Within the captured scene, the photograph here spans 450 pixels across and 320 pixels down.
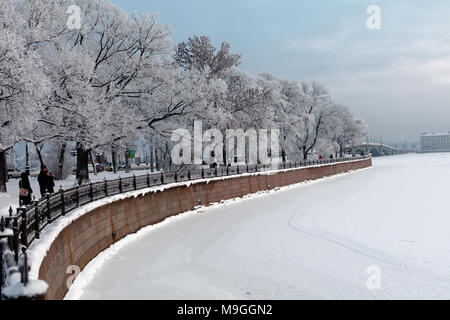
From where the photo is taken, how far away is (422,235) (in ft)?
61.1

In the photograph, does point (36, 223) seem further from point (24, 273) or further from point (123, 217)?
point (123, 217)

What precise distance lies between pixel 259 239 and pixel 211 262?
3.96 m

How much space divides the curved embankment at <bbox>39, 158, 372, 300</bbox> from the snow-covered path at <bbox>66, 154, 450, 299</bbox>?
47 cm

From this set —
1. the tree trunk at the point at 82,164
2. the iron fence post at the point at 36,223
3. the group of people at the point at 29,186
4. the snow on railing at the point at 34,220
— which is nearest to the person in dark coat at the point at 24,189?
the group of people at the point at 29,186

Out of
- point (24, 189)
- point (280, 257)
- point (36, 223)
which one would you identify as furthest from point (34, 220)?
point (280, 257)

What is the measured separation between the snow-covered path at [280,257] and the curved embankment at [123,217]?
470mm

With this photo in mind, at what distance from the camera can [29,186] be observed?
16000 millimetres

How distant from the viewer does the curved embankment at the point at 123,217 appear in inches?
414

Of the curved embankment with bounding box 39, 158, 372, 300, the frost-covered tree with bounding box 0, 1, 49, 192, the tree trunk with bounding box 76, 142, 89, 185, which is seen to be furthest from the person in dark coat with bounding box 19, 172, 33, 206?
the tree trunk with bounding box 76, 142, 89, 185

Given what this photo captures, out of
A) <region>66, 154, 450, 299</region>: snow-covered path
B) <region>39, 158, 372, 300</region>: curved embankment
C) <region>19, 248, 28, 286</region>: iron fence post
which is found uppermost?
<region>19, 248, 28, 286</region>: iron fence post

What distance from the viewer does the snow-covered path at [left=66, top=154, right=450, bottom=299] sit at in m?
11.6

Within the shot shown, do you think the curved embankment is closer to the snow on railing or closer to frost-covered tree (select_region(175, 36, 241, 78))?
the snow on railing

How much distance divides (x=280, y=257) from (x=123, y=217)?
6.57m
